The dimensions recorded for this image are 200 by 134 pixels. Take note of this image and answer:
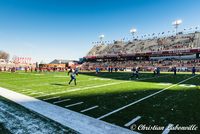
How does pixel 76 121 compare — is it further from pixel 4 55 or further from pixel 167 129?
pixel 4 55

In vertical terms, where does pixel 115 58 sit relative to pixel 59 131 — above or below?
above

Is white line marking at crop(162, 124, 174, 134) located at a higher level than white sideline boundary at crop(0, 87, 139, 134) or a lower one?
lower

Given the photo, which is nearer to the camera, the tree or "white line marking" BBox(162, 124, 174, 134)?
"white line marking" BBox(162, 124, 174, 134)

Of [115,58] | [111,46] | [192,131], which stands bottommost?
[192,131]

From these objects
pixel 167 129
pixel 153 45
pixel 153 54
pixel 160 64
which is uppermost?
pixel 153 45

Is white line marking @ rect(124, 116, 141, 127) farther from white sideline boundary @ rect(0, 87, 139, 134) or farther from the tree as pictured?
the tree

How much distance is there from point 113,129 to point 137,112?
2220mm

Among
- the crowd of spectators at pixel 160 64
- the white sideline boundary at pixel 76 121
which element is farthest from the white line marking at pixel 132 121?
the crowd of spectators at pixel 160 64

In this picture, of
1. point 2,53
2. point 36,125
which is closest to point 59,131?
point 36,125

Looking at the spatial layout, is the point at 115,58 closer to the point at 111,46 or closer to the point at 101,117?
the point at 111,46

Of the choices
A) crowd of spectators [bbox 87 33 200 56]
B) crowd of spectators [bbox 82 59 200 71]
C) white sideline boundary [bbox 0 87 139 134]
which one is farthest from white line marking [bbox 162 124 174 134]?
crowd of spectators [bbox 87 33 200 56]

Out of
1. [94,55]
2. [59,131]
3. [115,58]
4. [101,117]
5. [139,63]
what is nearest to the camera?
[59,131]

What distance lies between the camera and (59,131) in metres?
5.33

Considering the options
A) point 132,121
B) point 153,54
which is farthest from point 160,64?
point 132,121
